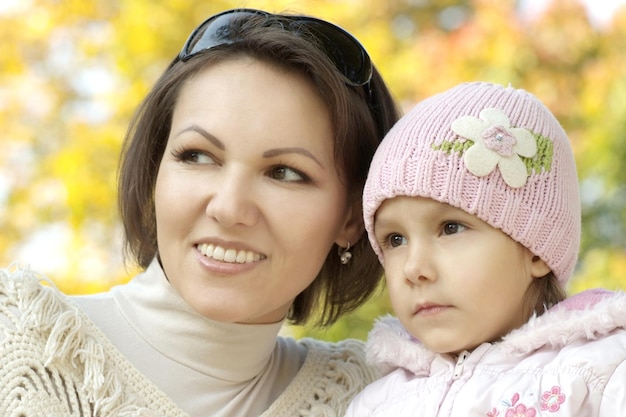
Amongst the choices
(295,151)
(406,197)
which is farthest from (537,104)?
(295,151)

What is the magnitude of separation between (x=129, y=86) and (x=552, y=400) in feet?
18.9

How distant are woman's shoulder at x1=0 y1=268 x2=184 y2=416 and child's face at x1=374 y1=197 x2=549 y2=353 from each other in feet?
2.37

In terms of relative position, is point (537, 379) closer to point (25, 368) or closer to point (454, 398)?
point (454, 398)

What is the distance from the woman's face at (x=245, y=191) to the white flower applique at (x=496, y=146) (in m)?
0.45

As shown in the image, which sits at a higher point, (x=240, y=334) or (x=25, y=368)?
(x=240, y=334)

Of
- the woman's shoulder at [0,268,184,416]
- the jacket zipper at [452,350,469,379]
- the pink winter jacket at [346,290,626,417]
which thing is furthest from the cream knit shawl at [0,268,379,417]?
the jacket zipper at [452,350,469,379]

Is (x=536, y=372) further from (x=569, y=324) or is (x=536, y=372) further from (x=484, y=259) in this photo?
(x=484, y=259)

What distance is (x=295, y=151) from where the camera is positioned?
240 cm

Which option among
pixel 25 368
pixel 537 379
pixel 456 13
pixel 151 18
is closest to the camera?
pixel 537 379

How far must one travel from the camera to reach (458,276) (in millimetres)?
2115

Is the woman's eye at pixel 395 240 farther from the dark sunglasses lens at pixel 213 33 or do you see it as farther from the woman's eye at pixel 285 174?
the dark sunglasses lens at pixel 213 33

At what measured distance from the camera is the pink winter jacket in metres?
1.93

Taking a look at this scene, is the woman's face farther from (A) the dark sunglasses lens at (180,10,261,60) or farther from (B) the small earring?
(B) the small earring

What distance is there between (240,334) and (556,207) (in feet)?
3.08
